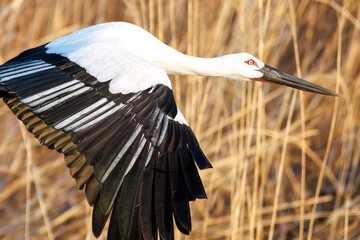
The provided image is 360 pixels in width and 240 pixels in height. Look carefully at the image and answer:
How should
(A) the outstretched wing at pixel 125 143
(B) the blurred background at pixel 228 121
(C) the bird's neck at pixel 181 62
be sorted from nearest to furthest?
(A) the outstretched wing at pixel 125 143 < (C) the bird's neck at pixel 181 62 < (B) the blurred background at pixel 228 121

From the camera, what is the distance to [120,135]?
118 inches

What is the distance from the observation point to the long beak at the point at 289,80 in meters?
3.93

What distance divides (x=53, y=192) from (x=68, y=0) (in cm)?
143

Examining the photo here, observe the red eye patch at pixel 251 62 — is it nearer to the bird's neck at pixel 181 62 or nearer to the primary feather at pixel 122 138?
the bird's neck at pixel 181 62

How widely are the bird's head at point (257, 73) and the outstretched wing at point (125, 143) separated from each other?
30.9 inches

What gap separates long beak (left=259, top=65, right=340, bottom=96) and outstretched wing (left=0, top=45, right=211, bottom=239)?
95cm

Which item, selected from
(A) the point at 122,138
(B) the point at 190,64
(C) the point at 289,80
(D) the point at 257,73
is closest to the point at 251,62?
(D) the point at 257,73

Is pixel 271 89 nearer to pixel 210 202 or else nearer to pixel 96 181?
pixel 210 202

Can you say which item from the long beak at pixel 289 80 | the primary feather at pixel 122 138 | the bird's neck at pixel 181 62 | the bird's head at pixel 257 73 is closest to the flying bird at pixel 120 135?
the primary feather at pixel 122 138

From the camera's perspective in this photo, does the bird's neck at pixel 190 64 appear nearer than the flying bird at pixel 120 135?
No

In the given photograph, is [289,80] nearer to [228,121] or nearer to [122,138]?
[228,121]

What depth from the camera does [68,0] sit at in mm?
5199

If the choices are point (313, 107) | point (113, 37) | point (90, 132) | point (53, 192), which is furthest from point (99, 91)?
point (313, 107)

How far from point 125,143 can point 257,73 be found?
4.10 feet
